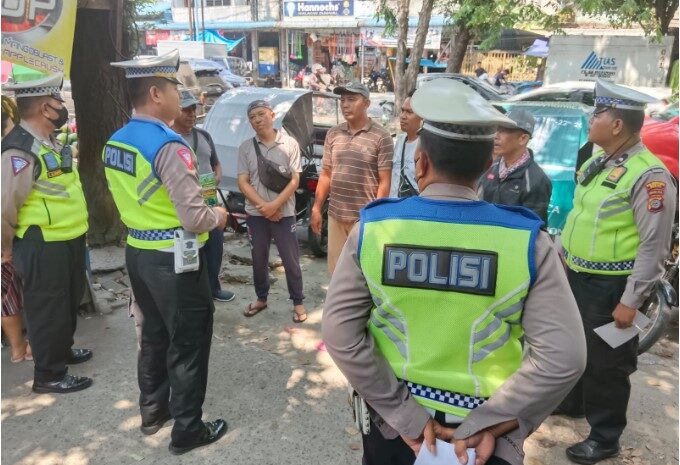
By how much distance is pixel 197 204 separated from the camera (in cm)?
260

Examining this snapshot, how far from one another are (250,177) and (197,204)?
1.79m

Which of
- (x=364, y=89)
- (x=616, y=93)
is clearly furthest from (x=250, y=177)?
(x=616, y=93)

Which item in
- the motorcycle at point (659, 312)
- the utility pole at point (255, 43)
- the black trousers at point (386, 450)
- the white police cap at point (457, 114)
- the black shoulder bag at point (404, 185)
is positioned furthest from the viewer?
the utility pole at point (255, 43)

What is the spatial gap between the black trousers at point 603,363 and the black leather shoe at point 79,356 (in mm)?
3312

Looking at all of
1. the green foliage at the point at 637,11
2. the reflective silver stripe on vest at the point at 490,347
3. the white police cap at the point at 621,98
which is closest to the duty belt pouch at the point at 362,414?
the reflective silver stripe on vest at the point at 490,347

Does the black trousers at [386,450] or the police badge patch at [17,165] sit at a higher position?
the police badge patch at [17,165]

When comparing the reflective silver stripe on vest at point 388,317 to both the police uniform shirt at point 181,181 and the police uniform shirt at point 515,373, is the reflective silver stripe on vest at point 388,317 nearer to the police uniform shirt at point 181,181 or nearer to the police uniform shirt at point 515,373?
the police uniform shirt at point 515,373

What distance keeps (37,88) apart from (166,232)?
1.30 metres

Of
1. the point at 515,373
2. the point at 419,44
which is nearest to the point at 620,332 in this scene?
the point at 515,373

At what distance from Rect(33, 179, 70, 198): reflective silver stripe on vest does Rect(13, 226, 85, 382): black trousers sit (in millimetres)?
236

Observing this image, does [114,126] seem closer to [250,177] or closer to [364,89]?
[250,177]

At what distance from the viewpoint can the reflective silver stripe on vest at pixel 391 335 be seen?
5.17 ft

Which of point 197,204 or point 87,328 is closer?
point 197,204

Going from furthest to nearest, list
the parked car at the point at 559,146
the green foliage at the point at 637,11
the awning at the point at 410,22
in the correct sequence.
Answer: the awning at the point at 410,22 < the green foliage at the point at 637,11 < the parked car at the point at 559,146
